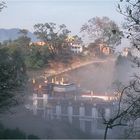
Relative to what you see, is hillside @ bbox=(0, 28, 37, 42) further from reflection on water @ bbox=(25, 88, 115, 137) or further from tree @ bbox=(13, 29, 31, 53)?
reflection on water @ bbox=(25, 88, 115, 137)

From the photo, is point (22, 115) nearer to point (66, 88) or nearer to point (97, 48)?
point (66, 88)

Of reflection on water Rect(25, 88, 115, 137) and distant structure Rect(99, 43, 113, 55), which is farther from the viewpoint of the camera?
distant structure Rect(99, 43, 113, 55)

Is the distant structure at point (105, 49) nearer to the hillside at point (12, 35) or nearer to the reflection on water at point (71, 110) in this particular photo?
the hillside at point (12, 35)

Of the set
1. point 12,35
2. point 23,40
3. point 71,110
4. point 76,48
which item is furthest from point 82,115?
point 12,35

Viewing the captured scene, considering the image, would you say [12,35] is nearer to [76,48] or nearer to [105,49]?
[105,49]

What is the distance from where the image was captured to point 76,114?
612 inches

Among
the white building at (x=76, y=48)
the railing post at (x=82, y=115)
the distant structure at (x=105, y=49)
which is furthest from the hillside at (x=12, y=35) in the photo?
the railing post at (x=82, y=115)

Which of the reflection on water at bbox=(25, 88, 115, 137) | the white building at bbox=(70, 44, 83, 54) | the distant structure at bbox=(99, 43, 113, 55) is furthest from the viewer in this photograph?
the distant structure at bbox=(99, 43, 113, 55)

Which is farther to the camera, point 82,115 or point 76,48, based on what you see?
point 76,48

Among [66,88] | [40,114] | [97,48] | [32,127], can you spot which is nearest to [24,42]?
[97,48]

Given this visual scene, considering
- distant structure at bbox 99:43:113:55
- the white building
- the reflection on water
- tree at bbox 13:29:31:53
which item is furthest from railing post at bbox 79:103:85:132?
distant structure at bbox 99:43:113:55

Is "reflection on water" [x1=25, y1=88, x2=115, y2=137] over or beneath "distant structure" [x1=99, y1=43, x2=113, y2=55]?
beneath

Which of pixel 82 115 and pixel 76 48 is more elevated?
pixel 76 48

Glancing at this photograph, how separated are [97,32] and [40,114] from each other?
13.3 metres
